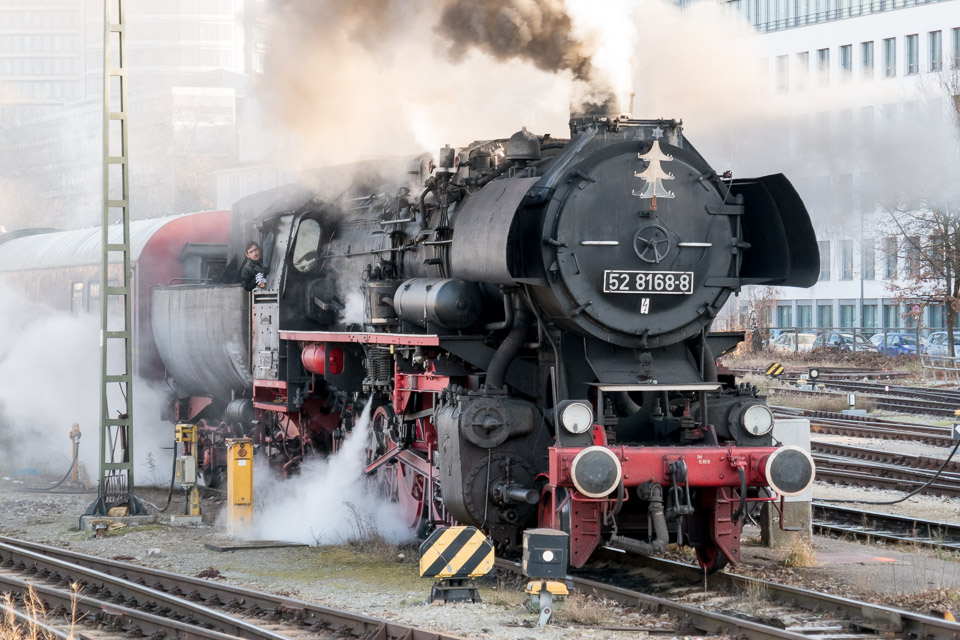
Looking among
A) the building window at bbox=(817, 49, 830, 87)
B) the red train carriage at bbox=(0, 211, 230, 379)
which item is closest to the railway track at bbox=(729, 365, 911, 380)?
the red train carriage at bbox=(0, 211, 230, 379)

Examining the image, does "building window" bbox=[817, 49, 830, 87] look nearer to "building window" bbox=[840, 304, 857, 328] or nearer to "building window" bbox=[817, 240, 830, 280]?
"building window" bbox=[817, 240, 830, 280]

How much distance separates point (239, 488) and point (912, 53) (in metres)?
10.1

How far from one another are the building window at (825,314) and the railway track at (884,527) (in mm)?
36375

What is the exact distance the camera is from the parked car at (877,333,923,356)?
127 ft

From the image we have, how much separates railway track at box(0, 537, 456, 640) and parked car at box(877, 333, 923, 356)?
31.3m

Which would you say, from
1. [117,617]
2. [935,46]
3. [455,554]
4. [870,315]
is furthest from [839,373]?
[117,617]

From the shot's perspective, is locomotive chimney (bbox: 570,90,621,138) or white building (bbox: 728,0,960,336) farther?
white building (bbox: 728,0,960,336)

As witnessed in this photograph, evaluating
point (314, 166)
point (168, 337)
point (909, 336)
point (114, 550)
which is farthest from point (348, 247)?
point (909, 336)

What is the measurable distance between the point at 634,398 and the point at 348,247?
422cm

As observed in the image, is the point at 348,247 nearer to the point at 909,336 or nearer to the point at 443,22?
the point at 443,22

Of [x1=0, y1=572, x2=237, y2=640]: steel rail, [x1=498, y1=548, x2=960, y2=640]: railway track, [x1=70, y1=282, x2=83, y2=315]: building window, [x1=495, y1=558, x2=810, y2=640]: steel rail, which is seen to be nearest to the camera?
[x1=495, y1=558, x2=810, y2=640]: steel rail

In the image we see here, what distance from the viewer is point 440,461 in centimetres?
945

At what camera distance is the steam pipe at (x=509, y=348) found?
31.1ft

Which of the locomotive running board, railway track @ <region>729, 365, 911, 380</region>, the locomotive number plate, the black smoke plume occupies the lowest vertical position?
railway track @ <region>729, 365, 911, 380</region>
